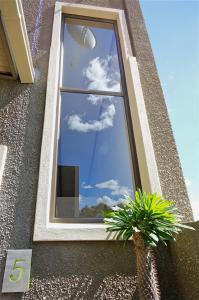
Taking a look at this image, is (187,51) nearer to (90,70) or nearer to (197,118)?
(197,118)

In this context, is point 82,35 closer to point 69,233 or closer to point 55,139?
point 55,139

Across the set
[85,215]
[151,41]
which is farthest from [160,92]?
[85,215]

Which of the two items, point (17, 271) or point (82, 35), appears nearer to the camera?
point (17, 271)

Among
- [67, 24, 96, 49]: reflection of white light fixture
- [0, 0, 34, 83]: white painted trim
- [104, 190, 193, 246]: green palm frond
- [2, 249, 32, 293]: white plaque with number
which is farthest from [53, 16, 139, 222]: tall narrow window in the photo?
[104, 190, 193, 246]: green palm frond

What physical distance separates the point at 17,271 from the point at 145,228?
1.02 m

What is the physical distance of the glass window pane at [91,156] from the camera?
2.20m

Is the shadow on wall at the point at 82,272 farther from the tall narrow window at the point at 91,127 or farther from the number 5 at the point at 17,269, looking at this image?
the tall narrow window at the point at 91,127

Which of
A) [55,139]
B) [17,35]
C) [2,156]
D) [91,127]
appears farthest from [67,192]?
[17,35]

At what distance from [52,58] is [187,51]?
2.69 m

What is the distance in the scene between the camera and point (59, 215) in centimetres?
199

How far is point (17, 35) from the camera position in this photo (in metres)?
2.15

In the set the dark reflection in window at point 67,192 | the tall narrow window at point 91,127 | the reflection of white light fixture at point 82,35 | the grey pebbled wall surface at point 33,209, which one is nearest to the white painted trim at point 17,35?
the grey pebbled wall surface at point 33,209

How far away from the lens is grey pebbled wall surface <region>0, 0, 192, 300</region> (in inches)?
64.3

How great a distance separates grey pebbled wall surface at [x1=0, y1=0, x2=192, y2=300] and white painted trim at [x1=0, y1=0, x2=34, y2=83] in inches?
7.1
